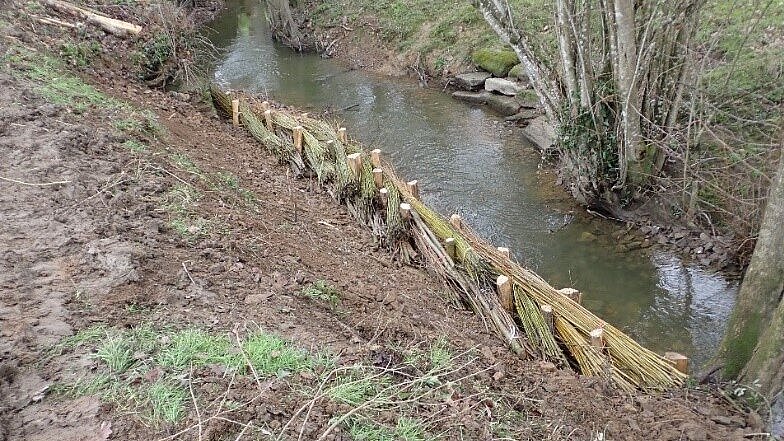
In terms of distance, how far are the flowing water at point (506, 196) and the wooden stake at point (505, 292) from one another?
1.65m

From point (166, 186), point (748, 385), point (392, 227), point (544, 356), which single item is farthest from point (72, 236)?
point (748, 385)

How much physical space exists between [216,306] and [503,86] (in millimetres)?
8789

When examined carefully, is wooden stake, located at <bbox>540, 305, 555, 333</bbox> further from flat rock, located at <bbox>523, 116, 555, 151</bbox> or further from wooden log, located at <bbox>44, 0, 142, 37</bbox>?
wooden log, located at <bbox>44, 0, 142, 37</bbox>

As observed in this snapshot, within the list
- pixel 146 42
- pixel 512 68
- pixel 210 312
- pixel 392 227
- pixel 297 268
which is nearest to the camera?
pixel 210 312

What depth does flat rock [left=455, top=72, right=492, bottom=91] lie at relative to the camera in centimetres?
1168

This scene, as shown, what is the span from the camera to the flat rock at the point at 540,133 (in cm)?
896

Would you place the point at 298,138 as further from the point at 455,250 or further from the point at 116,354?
the point at 116,354

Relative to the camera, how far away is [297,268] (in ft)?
15.3

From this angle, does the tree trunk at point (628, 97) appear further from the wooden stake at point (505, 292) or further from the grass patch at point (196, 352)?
the grass patch at point (196, 352)

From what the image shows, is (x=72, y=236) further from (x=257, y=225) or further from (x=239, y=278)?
(x=257, y=225)

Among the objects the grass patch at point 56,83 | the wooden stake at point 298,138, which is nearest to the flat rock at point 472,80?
the wooden stake at point 298,138

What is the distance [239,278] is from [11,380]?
5.12 feet

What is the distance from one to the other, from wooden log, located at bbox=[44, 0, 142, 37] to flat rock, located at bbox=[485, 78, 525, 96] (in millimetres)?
6488

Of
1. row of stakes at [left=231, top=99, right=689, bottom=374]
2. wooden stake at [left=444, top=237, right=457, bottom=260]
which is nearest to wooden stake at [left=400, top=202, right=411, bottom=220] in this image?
row of stakes at [left=231, top=99, right=689, bottom=374]
